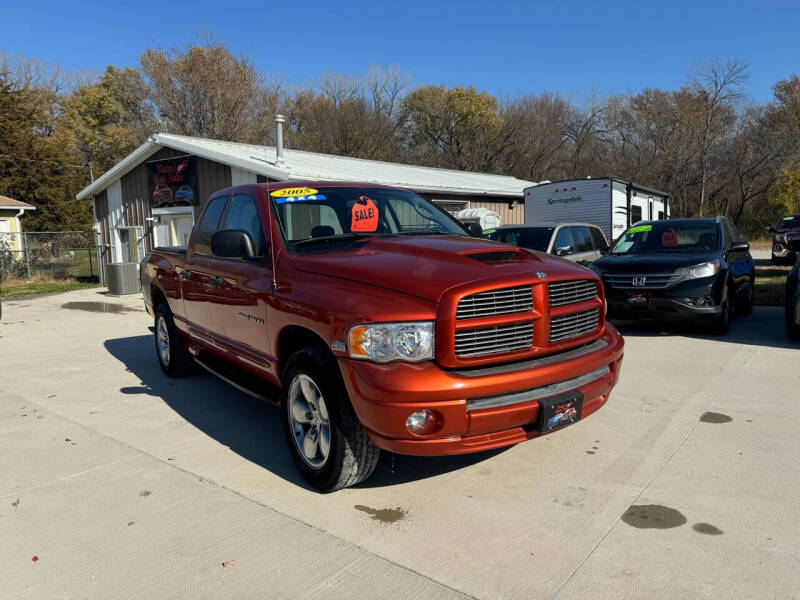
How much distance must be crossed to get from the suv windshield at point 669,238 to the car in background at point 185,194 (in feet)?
41.8

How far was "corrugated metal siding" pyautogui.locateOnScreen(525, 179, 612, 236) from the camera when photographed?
15655 millimetres

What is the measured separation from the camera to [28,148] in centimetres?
3428

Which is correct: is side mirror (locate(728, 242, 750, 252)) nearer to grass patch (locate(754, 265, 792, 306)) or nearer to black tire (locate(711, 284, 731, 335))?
black tire (locate(711, 284, 731, 335))

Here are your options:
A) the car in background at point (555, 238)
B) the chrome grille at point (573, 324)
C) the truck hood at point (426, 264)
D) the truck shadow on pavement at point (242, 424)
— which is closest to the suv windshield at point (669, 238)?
the car in background at point (555, 238)

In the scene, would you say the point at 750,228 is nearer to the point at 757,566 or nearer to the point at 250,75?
the point at 250,75

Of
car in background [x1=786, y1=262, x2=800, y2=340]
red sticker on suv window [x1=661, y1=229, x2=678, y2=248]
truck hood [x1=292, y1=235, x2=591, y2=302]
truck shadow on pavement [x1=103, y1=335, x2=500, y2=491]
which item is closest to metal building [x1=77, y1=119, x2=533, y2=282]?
truck shadow on pavement [x1=103, y1=335, x2=500, y2=491]

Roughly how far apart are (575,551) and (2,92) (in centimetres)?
4165

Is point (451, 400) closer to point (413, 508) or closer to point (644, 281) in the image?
point (413, 508)

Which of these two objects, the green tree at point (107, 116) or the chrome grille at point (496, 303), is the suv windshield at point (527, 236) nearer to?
the chrome grille at point (496, 303)

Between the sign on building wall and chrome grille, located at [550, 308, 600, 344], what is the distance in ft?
51.3

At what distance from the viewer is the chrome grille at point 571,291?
133 inches

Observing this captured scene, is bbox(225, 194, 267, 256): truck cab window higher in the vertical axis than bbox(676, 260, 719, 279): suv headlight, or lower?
higher

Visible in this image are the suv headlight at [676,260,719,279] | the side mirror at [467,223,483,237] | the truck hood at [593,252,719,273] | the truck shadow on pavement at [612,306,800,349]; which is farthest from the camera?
the truck hood at [593,252,719,273]

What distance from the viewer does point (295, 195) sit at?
439cm
